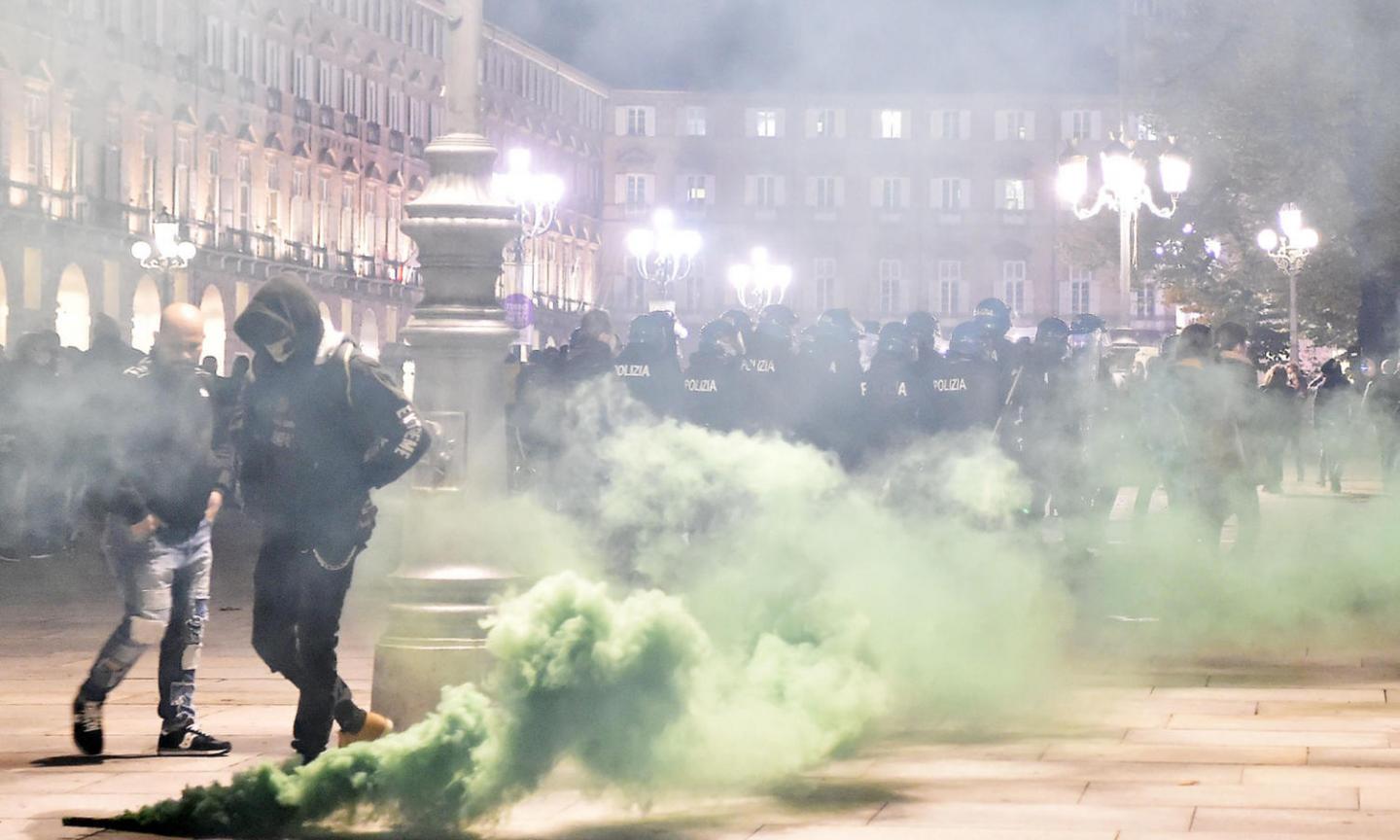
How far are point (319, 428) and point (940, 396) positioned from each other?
25.5 ft

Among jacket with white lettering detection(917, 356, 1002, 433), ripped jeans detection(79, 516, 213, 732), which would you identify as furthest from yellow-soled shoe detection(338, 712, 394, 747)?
jacket with white lettering detection(917, 356, 1002, 433)

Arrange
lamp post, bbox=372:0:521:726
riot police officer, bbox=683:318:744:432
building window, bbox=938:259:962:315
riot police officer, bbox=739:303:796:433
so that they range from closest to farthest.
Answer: lamp post, bbox=372:0:521:726
riot police officer, bbox=683:318:744:432
riot police officer, bbox=739:303:796:433
building window, bbox=938:259:962:315

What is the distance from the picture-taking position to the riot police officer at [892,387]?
14.0 meters

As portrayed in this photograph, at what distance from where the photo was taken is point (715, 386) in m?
14.7

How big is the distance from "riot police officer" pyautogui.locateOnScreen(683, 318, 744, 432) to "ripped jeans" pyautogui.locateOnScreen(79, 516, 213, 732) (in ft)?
20.4

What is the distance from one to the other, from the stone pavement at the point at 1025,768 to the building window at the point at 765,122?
100426 millimetres

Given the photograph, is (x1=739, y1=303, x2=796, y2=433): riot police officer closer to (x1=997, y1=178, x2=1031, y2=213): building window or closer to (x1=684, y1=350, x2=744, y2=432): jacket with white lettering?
(x1=684, y1=350, x2=744, y2=432): jacket with white lettering

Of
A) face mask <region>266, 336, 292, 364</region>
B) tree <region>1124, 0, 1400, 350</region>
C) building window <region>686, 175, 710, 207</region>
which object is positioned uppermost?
building window <region>686, 175, 710, 207</region>

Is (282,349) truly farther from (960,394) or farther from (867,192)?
(867,192)

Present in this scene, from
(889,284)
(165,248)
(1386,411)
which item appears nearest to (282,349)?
(1386,411)

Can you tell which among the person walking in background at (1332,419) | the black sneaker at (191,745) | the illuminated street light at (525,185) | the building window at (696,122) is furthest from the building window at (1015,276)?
the black sneaker at (191,745)

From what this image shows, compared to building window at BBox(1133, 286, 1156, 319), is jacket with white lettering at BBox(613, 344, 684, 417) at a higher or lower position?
lower

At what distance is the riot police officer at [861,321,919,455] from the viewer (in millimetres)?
14008

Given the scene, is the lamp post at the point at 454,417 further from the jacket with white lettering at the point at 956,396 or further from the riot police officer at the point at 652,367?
the jacket with white lettering at the point at 956,396
